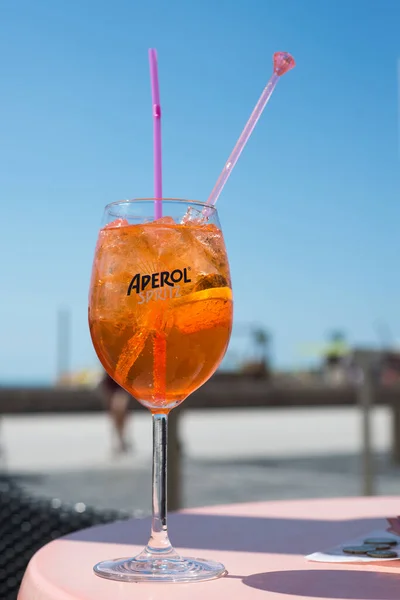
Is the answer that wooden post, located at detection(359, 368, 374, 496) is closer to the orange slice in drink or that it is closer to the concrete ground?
the concrete ground

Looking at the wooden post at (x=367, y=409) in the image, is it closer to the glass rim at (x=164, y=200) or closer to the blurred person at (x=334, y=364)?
the glass rim at (x=164, y=200)

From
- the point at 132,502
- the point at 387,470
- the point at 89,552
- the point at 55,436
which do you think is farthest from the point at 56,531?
the point at 55,436

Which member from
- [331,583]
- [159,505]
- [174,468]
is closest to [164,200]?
[159,505]

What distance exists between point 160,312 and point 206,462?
7.61 metres

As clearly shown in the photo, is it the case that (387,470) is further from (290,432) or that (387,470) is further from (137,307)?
(137,307)

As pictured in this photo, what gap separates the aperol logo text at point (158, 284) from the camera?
882 millimetres

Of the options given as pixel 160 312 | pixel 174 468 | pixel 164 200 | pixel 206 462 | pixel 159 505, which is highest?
pixel 164 200

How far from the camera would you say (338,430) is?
40.2ft

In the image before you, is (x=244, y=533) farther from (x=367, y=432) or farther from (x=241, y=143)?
(x=367, y=432)

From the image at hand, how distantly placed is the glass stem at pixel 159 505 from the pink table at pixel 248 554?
0.07 meters

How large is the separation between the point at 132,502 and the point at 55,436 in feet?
17.7

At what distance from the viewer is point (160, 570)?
813 mm

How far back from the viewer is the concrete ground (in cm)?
645

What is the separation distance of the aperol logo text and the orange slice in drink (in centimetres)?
1
